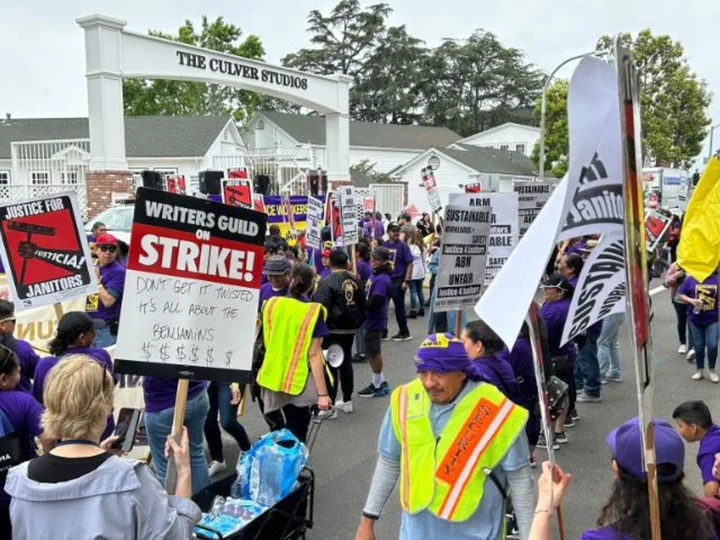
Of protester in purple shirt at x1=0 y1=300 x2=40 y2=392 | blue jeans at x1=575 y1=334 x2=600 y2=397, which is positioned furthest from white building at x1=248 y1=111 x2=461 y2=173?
protester in purple shirt at x1=0 y1=300 x2=40 y2=392

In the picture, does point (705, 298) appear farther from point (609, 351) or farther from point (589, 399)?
point (589, 399)

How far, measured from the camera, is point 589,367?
745cm

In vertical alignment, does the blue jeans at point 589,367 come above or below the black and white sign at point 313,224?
below

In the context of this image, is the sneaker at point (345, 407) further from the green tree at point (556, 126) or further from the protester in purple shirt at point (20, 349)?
the green tree at point (556, 126)

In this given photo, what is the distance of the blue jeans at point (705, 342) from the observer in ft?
26.3

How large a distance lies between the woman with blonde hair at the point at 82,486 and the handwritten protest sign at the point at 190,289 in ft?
2.24

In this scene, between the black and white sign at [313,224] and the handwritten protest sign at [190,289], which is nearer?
the handwritten protest sign at [190,289]

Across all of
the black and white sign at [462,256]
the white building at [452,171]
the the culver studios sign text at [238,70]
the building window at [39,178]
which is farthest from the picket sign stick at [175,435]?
the white building at [452,171]

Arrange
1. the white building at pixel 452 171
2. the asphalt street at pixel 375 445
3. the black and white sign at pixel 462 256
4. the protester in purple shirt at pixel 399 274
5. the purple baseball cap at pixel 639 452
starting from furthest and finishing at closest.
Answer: the white building at pixel 452 171
the protester in purple shirt at pixel 399 274
the asphalt street at pixel 375 445
the black and white sign at pixel 462 256
the purple baseball cap at pixel 639 452

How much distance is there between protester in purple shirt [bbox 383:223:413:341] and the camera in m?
10.6

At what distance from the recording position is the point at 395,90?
69.0 meters

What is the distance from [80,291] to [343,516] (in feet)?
9.14

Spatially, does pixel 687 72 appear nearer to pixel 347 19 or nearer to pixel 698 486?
pixel 698 486

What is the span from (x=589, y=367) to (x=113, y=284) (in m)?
5.26
